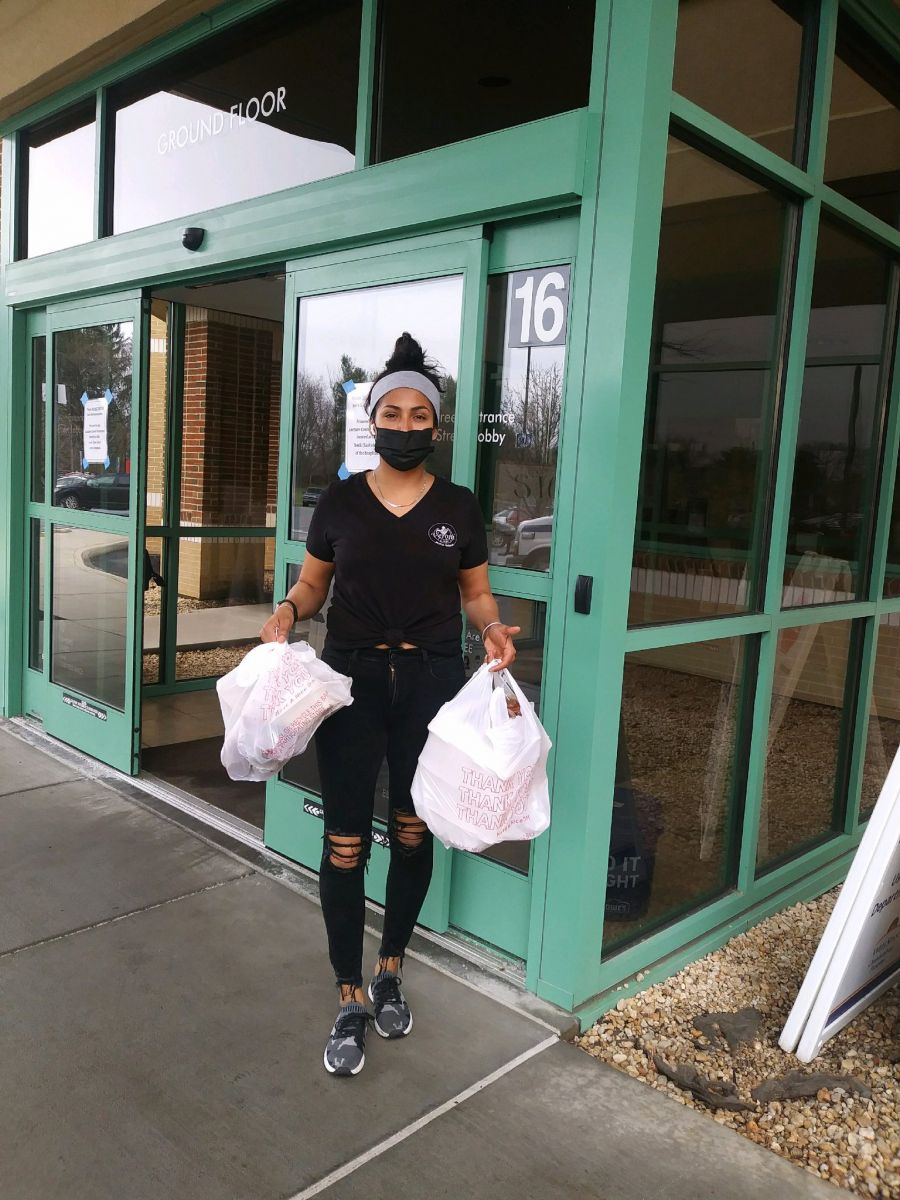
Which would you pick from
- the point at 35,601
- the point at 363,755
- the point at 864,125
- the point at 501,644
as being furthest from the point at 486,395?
the point at 35,601

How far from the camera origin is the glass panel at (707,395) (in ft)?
9.49

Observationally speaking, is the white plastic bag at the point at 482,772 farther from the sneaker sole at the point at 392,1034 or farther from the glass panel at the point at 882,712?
the glass panel at the point at 882,712

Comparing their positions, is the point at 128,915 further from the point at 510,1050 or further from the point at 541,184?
the point at 541,184

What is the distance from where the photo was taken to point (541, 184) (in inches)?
110

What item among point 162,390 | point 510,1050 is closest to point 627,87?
point 510,1050

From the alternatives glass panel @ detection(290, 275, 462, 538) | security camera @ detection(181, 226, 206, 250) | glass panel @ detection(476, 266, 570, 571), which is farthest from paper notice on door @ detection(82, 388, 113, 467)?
glass panel @ detection(476, 266, 570, 571)

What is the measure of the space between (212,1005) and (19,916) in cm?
96

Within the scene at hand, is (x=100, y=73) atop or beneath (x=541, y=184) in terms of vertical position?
atop

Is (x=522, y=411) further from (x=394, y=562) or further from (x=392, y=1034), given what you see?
(x=392, y=1034)

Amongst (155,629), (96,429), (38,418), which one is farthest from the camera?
(155,629)

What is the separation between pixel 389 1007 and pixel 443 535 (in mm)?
A: 1394

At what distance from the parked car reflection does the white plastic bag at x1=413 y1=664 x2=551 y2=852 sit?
A: 9.73 feet

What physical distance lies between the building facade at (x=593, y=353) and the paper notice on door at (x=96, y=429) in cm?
9

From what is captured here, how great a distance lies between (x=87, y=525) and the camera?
201 inches
